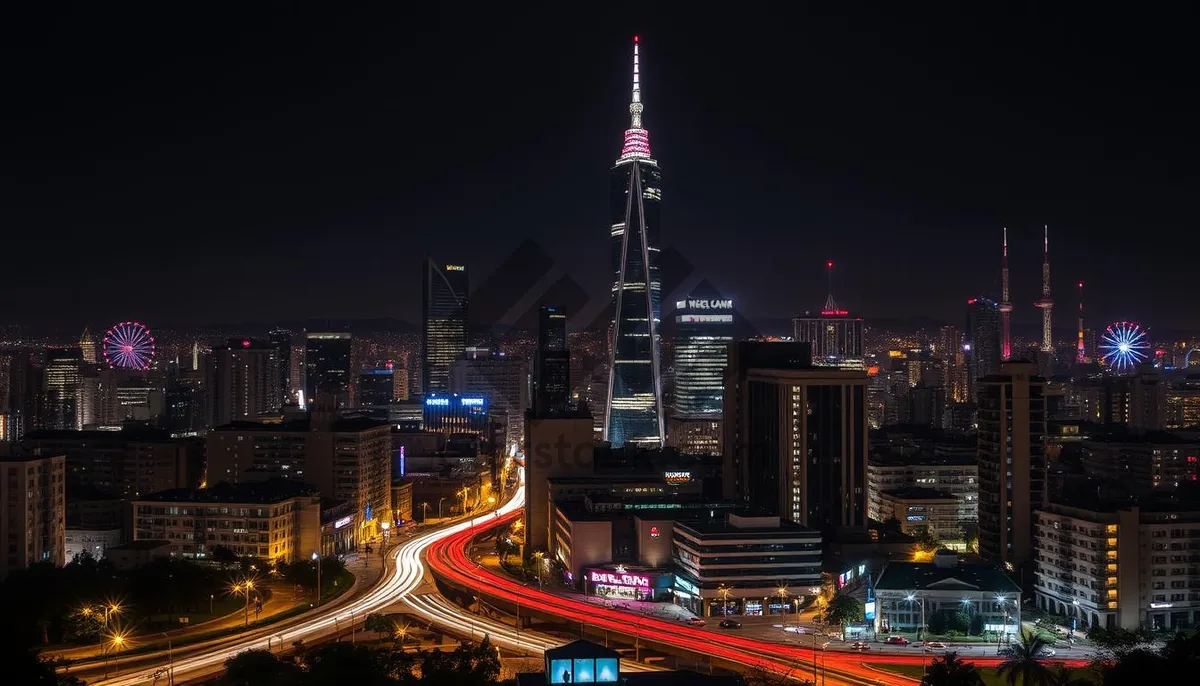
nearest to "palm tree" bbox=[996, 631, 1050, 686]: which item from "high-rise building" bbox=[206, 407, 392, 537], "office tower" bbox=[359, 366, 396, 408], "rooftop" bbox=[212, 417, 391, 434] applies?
"high-rise building" bbox=[206, 407, 392, 537]

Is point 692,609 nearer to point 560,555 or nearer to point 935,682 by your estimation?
point 560,555

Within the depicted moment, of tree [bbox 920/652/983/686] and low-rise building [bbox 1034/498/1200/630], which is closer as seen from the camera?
tree [bbox 920/652/983/686]

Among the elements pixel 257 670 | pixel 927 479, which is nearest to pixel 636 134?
pixel 927 479

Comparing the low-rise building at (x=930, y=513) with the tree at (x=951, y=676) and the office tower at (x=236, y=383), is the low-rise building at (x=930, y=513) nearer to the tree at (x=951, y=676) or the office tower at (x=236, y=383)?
the tree at (x=951, y=676)

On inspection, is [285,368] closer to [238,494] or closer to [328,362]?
[328,362]

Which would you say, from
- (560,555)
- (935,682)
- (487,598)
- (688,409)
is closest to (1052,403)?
(688,409)

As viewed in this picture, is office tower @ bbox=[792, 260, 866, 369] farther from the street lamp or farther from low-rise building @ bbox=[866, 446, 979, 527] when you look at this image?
the street lamp
